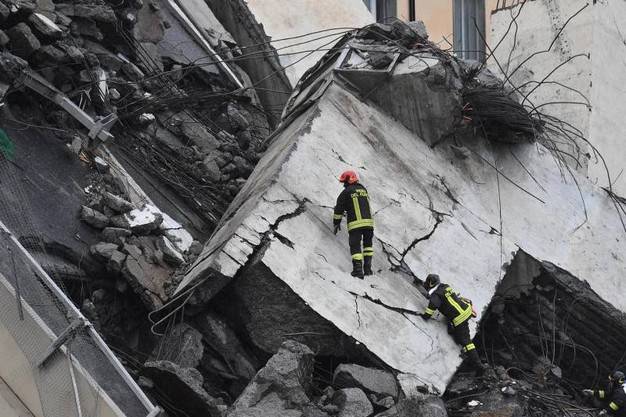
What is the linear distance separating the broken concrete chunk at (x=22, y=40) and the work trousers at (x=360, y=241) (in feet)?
11.2

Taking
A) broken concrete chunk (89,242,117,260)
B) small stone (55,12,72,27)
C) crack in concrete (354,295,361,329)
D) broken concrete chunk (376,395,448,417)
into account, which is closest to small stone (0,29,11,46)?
small stone (55,12,72,27)

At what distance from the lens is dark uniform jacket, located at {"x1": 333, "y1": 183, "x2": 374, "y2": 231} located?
25.2 feet

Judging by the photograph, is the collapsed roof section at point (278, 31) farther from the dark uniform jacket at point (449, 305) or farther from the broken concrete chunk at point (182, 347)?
the broken concrete chunk at point (182, 347)

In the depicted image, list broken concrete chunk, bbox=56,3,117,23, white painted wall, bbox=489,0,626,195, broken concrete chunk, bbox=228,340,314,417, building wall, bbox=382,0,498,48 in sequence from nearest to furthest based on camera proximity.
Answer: broken concrete chunk, bbox=228,340,314,417 < broken concrete chunk, bbox=56,3,117,23 < white painted wall, bbox=489,0,626,195 < building wall, bbox=382,0,498,48

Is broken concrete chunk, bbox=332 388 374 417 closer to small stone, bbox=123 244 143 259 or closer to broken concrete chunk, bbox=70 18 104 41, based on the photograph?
small stone, bbox=123 244 143 259

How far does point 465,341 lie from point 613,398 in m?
1.48

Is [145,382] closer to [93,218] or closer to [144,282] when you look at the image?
[144,282]

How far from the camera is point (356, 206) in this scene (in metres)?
7.69

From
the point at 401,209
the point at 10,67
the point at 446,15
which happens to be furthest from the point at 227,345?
the point at 446,15

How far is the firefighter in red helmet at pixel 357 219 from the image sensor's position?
769cm

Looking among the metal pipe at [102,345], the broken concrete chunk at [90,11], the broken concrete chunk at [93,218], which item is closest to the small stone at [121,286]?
the broken concrete chunk at [93,218]

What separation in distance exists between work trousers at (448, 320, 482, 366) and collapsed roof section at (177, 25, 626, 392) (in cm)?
7

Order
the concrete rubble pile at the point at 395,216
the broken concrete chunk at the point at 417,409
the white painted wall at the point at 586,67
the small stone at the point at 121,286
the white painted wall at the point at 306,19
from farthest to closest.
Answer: the white painted wall at the point at 306,19, the white painted wall at the point at 586,67, the small stone at the point at 121,286, the concrete rubble pile at the point at 395,216, the broken concrete chunk at the point at 417,409

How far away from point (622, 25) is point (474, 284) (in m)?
4.94
